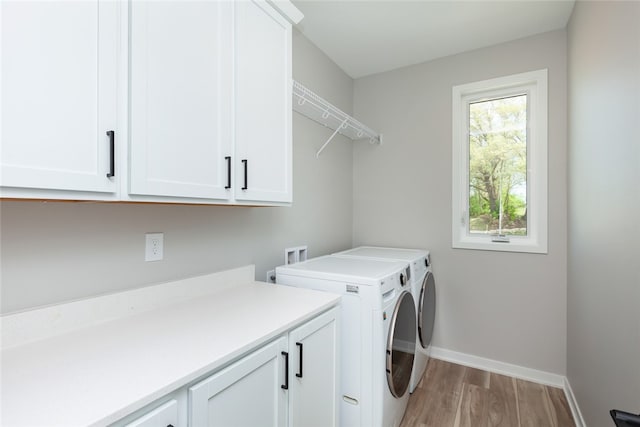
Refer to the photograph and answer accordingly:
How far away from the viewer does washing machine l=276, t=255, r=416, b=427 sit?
1.48 meters

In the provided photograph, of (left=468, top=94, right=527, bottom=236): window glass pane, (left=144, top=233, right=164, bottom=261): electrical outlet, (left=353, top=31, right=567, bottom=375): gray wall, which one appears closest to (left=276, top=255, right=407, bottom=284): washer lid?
(left=144, top=233, right=164, bottom=261): electrical outlet

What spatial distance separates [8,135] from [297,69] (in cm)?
181

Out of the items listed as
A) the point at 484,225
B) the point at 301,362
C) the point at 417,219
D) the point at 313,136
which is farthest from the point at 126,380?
the point at 484,225

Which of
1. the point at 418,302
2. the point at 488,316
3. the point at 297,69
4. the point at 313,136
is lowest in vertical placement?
the point at 488,316

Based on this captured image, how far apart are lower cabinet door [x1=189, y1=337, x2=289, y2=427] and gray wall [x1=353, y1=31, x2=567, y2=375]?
1900mm

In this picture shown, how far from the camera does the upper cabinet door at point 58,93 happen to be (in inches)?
27.8

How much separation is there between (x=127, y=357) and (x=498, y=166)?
268 centimetres

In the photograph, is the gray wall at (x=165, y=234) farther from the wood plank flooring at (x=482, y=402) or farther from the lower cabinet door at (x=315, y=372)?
the wood plank flooring at (x=482, y=402)

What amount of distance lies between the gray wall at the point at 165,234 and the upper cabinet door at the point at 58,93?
321 millimetres

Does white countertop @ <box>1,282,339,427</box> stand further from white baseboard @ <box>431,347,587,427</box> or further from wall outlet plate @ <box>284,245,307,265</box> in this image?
white baseboard @ <box>431,347,587,427</box>

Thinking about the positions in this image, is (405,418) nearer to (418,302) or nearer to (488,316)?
(418,302)

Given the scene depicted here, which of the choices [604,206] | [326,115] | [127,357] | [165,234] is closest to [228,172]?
[165,234]

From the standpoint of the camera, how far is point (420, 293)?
83.3 inches

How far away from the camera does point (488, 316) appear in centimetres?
244
